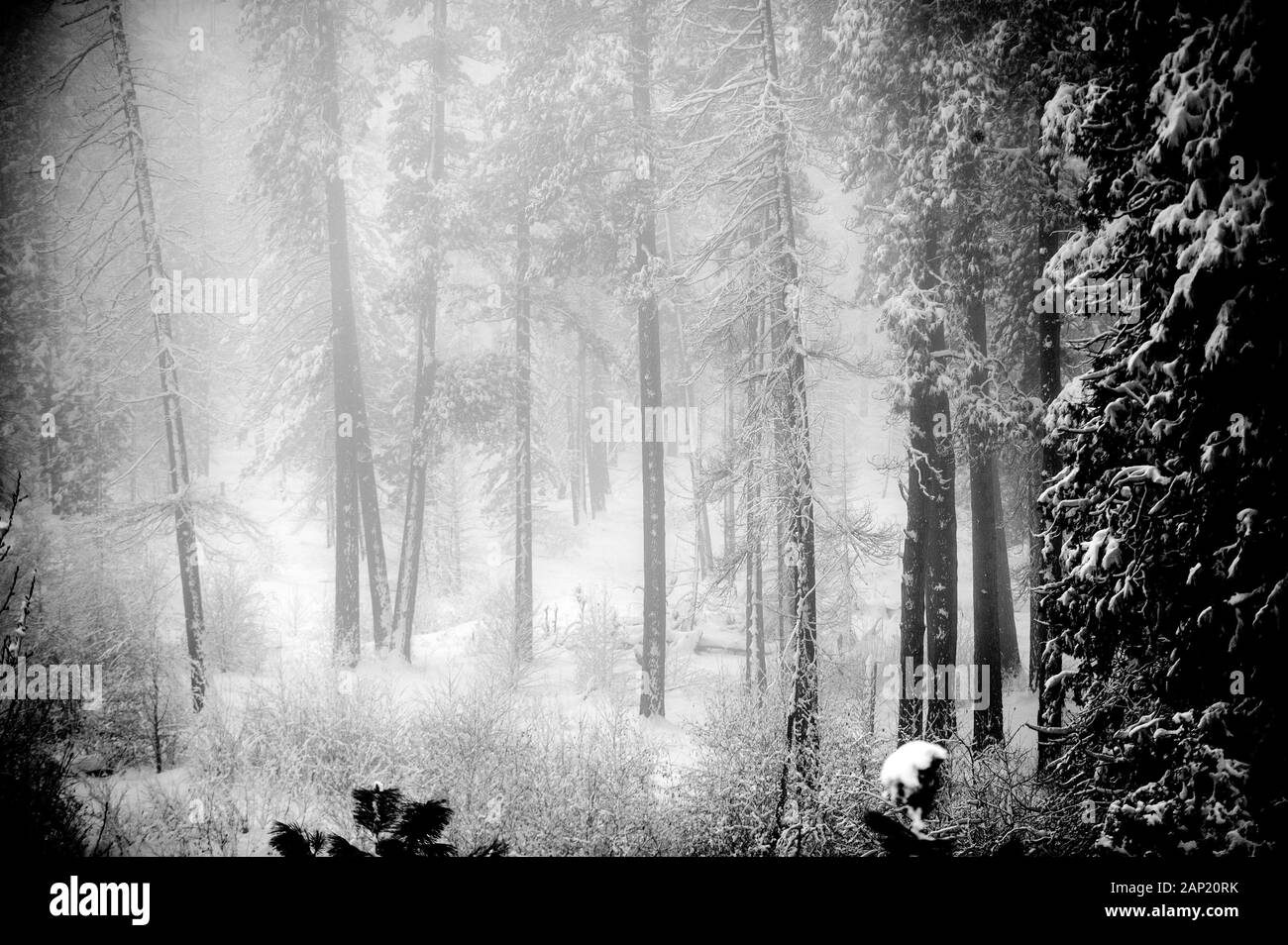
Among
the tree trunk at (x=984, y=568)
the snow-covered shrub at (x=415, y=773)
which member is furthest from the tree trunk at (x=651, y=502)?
the tree trunk at (x=984, y=568)

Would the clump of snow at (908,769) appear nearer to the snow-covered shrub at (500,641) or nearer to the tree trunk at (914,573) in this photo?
the tree trunk at (914,573)

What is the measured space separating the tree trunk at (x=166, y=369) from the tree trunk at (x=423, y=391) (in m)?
3.98

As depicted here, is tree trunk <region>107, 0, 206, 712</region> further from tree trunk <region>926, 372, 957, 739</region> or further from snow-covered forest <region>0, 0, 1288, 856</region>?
tree trunk <region>926, 372, 957, 739</region>

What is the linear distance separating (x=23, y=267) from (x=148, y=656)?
47.7 ft

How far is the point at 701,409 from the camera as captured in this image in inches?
484

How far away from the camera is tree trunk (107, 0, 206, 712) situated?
1070cm

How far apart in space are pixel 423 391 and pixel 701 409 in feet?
23.9

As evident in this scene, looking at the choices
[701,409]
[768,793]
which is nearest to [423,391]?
[701,409]

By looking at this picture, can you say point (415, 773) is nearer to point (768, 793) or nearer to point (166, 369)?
point (768, 793)

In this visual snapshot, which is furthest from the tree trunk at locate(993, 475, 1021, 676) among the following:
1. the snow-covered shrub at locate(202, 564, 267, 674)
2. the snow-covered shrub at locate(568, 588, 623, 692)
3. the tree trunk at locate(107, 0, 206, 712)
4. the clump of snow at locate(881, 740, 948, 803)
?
the snow-covered shrub at locate(202, 564, 267, 674)

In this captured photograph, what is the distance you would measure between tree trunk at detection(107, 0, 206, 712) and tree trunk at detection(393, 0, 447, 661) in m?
3.98

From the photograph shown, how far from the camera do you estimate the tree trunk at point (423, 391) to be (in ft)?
44.6
